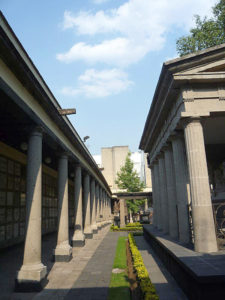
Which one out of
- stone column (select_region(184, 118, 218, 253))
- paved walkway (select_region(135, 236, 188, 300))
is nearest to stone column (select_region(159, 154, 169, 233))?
paved walkway (select_region(135, 236, 188, 300))

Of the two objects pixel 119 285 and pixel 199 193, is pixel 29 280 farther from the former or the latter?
pixel 199 193

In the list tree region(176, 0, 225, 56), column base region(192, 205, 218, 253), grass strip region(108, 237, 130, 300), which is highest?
tree region(176, 0, 225, 56)

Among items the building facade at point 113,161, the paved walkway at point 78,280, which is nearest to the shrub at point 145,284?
the paved walkway at point 78,280

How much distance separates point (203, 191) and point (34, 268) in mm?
6514

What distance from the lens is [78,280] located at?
Answer: 344 inches

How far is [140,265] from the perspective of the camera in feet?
31.0

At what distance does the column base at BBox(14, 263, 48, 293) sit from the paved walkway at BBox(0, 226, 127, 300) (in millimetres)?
200

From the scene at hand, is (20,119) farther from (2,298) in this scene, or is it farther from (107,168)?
(107,168)

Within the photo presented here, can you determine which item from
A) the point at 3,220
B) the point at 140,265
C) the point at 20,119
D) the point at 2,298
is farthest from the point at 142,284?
the point at 3,220

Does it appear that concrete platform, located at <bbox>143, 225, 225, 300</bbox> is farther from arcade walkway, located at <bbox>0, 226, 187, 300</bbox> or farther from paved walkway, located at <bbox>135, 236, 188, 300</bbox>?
arcade walkway, located at <bbox>0, 226, 187, 300</bbox>

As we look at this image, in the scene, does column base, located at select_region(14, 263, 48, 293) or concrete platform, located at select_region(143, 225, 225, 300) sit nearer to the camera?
concrete platform, located at select_region(143, 225, 225, 300)

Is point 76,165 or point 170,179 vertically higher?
point 76,165

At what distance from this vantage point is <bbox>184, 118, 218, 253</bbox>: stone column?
8.56 metres

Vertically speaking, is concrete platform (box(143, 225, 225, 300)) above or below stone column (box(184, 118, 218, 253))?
below
